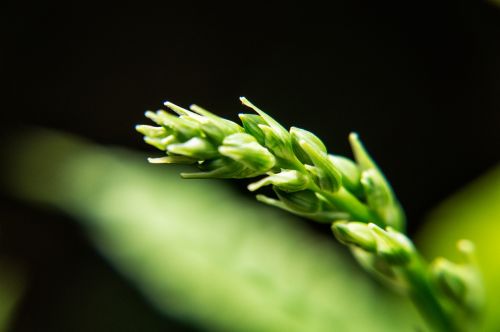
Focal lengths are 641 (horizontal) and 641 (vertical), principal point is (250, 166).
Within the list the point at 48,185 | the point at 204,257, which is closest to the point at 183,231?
the point at 204,257

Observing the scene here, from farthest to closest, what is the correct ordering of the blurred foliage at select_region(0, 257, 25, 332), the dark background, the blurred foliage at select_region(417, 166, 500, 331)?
the dark background
the blurred foliage at select_region(0, 257, 25, 332)
the blurred foliage at select_region(417, 166, 500, 331)

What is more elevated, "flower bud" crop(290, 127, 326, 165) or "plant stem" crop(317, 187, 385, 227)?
"flower bud" crop(290, 127, 326, 165)

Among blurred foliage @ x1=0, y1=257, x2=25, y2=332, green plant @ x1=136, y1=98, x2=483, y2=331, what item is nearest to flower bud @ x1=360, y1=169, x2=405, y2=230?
green plant @ x1=136, y1=98, x2=483, y2=331

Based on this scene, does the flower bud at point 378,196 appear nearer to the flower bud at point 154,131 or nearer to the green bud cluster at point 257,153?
the green bud cluster at point 257,153

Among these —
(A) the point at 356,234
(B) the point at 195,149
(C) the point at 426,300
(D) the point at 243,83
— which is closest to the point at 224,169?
(B) the point at 195,149

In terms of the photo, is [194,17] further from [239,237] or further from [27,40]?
[239,237]

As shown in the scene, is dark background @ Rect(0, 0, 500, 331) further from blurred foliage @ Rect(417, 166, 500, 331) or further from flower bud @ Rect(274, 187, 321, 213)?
flower bud @ Rect(274, 187, 321, 213)

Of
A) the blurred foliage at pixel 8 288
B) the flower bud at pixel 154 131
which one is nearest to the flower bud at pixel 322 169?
the flower bud at pixel 154 131
